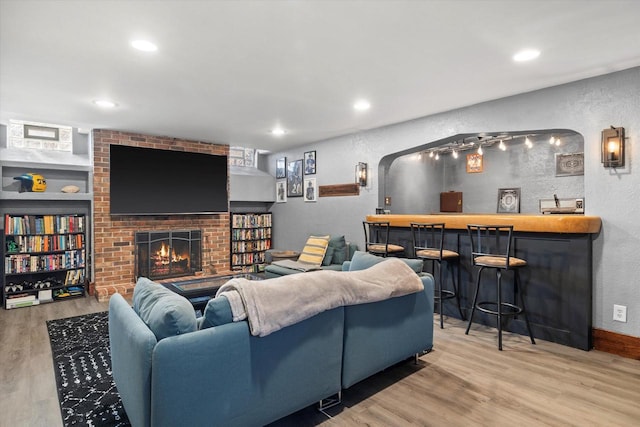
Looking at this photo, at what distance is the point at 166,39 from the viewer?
2479mm

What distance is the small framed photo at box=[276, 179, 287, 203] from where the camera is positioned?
6.87 meters

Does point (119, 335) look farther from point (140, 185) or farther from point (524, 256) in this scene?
point (140, 185)

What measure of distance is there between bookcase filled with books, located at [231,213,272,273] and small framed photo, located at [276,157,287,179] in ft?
2.75

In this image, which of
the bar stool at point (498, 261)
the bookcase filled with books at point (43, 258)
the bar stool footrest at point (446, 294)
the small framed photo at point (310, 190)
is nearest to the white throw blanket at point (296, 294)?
the bar stool at point (498, 261)

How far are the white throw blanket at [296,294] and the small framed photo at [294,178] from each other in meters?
4.23

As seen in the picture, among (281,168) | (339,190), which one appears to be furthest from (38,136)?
(339,190)

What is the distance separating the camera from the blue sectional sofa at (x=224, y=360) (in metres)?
1.57

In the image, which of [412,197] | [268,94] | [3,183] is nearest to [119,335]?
[268,94]

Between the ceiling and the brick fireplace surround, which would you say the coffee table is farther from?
the ceiling

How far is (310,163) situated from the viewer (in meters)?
6.26

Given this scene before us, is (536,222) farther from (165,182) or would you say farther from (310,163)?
(165,182)

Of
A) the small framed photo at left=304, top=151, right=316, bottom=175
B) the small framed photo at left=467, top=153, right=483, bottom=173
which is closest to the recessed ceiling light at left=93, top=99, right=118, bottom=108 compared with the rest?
the small framed photo at left=304, top=151, right=316, bottom=175

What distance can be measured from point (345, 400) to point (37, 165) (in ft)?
16.9

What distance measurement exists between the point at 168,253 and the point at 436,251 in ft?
13.8
